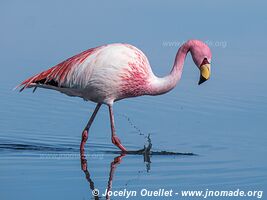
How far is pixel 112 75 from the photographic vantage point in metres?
11.5

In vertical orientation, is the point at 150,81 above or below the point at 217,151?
above

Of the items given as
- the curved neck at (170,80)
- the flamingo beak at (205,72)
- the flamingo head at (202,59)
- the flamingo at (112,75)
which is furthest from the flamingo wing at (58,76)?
the flamingo beak at (205,72)

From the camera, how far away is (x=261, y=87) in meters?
14.3

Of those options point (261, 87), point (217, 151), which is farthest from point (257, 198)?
point (261, 87)

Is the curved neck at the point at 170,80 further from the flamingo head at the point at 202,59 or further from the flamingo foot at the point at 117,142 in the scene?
the flamingo foot at the point at 117,142

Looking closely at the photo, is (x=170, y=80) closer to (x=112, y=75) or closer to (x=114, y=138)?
(x=112, y=75)

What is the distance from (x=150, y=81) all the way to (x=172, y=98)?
251cm

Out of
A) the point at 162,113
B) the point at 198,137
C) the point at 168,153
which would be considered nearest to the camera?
the point at 168,153

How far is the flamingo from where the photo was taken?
37.7ft

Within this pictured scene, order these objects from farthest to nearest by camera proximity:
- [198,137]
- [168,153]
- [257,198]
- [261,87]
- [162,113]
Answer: [261,87] < [162,113] < [198,137] < [168,153] < [257,198]

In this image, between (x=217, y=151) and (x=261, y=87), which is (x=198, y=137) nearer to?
(x=217, y=151)

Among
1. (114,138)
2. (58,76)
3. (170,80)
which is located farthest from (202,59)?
(58,76)

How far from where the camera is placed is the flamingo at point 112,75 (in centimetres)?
1148

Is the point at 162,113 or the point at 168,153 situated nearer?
the point at 168,153
